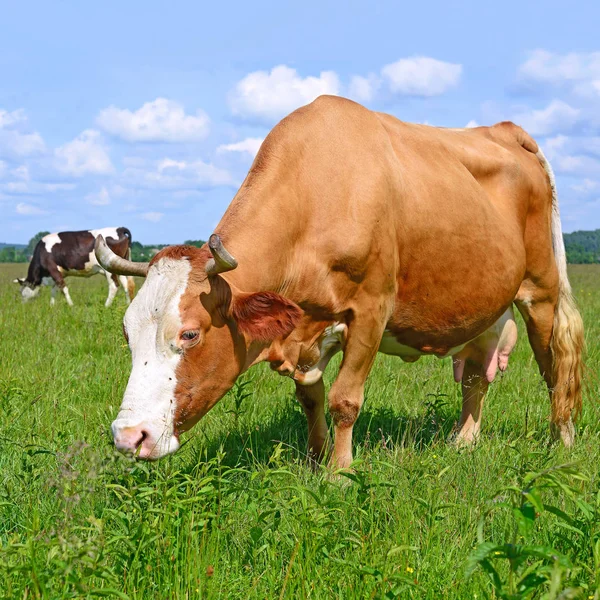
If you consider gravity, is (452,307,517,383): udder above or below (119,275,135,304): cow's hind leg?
below

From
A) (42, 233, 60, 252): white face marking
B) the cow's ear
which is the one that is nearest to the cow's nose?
the cow's ear

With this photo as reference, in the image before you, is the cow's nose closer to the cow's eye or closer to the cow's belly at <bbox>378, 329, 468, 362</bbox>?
the cow's eye

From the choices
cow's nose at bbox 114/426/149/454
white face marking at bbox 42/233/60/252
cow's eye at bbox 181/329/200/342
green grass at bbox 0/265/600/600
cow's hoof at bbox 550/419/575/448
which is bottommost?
cow's hoof at bbox 550/419/575/448

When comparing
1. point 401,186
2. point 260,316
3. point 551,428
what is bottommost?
point 551,428

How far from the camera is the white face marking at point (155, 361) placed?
361 centimetres

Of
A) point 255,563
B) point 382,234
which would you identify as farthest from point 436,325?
point 255,563

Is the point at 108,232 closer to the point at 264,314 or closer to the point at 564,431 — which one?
the point at 564,431

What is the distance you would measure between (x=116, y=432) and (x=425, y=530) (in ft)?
4.85

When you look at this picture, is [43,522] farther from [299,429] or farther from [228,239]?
[299,429]

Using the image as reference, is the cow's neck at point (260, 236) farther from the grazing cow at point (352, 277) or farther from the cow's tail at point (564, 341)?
the cow's tail at point (564, 341)

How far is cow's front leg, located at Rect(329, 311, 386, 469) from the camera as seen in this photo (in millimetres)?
4680

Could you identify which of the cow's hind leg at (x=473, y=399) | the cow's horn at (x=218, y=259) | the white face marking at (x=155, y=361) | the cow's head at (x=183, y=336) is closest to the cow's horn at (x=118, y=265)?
the cow's head at (x=183, y=336)

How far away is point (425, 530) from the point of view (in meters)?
3.19

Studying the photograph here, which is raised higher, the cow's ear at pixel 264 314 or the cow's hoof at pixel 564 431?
the cow's ear at pixel 264 314
